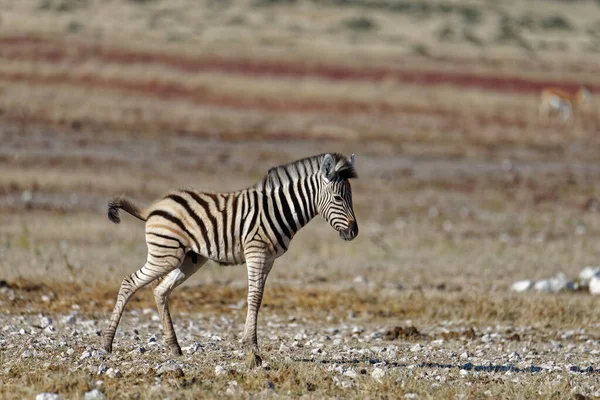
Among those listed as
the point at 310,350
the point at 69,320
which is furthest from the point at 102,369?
the point at 69,320

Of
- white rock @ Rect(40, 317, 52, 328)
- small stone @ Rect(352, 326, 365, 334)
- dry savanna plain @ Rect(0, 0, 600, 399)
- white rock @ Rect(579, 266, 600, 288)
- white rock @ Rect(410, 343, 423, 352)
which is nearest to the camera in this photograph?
dry savanna plain @ Rect(0, 0, 600, 399)

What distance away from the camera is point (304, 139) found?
30.7 metres

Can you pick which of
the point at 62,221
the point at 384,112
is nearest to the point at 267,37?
the point at 384,112

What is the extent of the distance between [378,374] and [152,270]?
7.48ft

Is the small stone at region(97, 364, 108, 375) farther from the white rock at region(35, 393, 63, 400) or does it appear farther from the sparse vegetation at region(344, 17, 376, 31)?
the sparse vegetation at region(344, 17, 376, 31)

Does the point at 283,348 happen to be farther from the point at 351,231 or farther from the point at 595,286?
the point at 595,286

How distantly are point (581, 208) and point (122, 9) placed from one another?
1584 inches

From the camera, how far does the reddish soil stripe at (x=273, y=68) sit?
128 ft

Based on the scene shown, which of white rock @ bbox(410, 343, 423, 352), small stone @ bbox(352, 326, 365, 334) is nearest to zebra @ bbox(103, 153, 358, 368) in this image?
white rock @ bbox(410, 343, 423, 352)

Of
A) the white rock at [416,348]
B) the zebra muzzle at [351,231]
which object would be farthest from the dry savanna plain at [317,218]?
the zebra muzzle at [351,231]

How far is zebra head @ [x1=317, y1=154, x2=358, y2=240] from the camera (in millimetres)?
9523

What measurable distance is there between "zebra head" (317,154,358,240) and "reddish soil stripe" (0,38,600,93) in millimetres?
30111

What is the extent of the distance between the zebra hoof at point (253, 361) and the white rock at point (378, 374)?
0.99m

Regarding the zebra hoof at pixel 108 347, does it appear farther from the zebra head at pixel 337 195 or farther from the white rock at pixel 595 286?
the white rock at pixel 595 286
